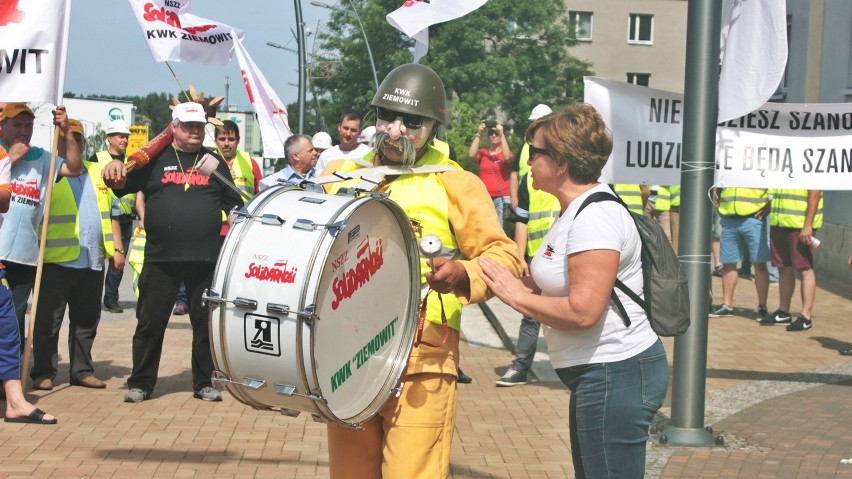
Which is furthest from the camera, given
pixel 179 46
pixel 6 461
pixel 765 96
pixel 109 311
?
pixel 109 311

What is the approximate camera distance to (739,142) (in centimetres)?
784

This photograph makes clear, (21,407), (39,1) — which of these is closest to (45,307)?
(21,407)

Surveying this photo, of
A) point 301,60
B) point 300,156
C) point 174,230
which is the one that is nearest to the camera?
point 174,230

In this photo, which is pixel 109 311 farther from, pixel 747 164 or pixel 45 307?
pixel 747 164

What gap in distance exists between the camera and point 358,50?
179 ft

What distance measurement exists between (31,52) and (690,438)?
484 centimetres

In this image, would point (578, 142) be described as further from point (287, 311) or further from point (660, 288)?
point (287, 311)

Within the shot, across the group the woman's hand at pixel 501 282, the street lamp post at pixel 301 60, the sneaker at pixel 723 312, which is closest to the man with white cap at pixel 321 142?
the sneaker at pixel 723 312

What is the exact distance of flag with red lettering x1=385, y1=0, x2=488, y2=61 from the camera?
28.5ft

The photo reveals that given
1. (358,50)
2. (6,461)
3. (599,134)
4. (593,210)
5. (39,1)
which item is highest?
(358,50)

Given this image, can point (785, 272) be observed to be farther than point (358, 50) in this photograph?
No

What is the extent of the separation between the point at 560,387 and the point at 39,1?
4.51 metres

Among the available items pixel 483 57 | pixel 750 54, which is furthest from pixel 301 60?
pixel 483 57

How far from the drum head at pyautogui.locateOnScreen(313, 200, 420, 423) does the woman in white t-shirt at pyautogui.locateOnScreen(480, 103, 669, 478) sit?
1.05ft
